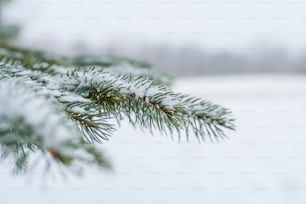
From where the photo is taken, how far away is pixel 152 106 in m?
0.28

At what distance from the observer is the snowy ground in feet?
4.71

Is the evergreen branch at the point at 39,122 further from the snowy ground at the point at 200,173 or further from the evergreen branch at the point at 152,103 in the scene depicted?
the snowy ground at the point at 200,173

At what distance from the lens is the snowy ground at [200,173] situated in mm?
1435

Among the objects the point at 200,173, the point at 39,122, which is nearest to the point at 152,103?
the point at 39,122

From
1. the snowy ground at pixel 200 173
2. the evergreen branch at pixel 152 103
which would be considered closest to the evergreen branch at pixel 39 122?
the evergreen branch at pixel 152 103

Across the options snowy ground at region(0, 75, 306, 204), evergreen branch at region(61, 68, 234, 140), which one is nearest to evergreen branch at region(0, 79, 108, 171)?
evergreen branch at region(61, 68, 234, 140)

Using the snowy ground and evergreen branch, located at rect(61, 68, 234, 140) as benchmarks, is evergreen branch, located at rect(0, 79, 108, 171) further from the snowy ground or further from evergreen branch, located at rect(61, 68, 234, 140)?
the snowy ground

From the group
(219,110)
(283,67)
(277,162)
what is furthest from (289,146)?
(219,110)

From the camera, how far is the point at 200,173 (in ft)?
5.13

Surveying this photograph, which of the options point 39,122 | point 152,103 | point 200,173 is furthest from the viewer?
point 200,173

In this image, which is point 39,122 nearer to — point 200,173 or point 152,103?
point 152,103

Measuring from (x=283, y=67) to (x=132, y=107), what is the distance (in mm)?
2282

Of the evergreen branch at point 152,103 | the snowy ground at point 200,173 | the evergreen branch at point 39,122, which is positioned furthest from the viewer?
the snowy ground at point 200,173

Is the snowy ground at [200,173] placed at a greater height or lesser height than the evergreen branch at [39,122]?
lesser
